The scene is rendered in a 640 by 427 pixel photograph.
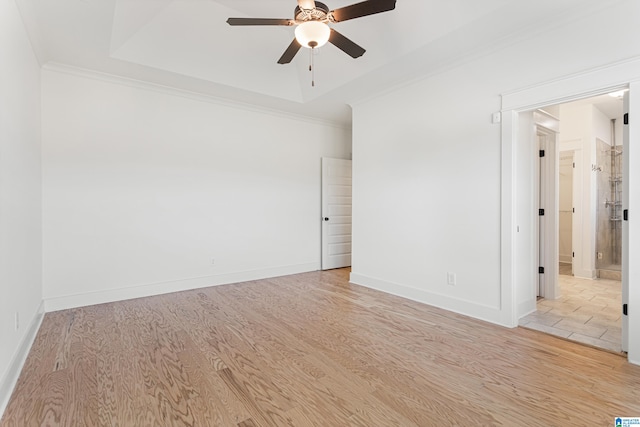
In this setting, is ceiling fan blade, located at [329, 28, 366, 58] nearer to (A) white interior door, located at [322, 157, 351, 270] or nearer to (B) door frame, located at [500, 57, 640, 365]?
(B) door frame, located at [500, 57, 640, 365]

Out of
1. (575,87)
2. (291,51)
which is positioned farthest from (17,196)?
(575,87)

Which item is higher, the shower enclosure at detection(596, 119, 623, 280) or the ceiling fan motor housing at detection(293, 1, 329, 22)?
the ceiling fan motor housing at detection(293, 1, 329, 22)

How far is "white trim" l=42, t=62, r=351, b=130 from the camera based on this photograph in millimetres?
3623

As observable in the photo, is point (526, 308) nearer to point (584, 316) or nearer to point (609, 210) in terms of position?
point (584, 316)

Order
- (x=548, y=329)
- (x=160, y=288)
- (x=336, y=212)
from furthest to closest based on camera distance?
(x=336, y=212)
(x=160, y=288)
(x=548, y=329)

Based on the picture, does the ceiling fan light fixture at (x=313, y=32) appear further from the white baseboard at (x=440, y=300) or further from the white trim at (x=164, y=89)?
the white baseboard at (x=440, y=300)

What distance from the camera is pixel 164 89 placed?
4.25 metres

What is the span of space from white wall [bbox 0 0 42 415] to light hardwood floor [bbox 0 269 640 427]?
0.25 m

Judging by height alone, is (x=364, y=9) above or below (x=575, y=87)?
above

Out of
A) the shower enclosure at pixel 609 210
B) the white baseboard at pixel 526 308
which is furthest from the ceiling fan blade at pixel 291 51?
the shower enclosure at pixel 609 210

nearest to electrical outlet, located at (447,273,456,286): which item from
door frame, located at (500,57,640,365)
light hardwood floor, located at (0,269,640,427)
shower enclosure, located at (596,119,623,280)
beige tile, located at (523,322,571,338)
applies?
light hardwood floor, located at (0,269,640,427)

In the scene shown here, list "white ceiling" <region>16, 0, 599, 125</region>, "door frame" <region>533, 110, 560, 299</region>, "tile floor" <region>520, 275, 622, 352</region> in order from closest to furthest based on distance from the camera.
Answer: "white ceiling" <region>16, 0, 599, 125</region> → "tile floor" <region>520, 275, 622, 352</region> → "door frame" <region>533, 110, 560, 299</region>

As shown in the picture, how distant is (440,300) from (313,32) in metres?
3.11

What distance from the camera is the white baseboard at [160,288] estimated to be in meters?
3.63
